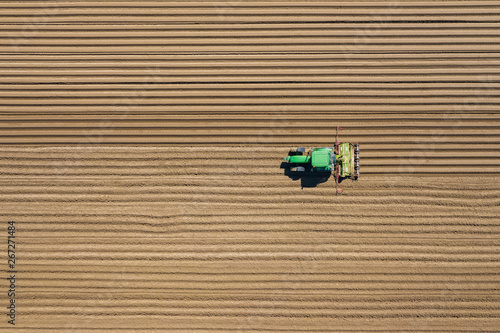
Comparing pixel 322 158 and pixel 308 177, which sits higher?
pixel 322 158

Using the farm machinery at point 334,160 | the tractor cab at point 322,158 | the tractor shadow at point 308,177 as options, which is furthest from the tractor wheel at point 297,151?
the tractor shadow at point 308,177

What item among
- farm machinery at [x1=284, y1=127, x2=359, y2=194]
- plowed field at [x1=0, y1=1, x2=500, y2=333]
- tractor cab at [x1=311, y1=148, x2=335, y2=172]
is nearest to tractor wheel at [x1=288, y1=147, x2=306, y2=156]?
farm machinery at [x1=284, y1=127, x2=359, y2=194]

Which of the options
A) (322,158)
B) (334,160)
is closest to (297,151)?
(322,158)

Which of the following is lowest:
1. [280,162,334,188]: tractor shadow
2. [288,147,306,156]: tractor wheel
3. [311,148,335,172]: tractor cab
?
[280,162,334,188]: tractor shadow

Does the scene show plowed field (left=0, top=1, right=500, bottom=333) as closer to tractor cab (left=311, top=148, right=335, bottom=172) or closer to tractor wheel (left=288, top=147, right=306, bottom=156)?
tractor wheel (left=288, top=147, right=306, bottom=156)

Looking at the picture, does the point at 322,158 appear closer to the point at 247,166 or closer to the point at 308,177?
the point at 308,177
